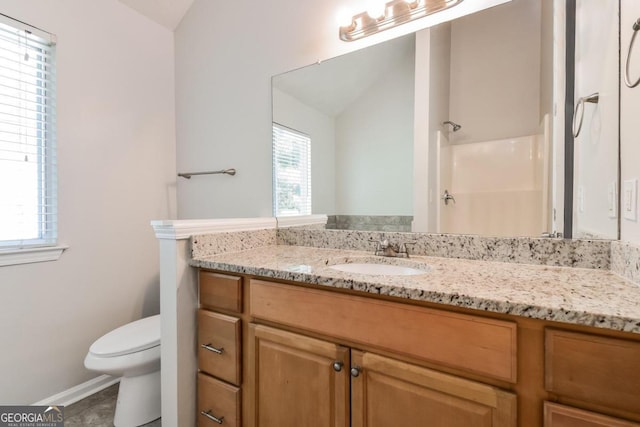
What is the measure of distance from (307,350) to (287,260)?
0.36 m

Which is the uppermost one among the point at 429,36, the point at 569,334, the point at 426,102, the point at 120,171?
the point at 429,36

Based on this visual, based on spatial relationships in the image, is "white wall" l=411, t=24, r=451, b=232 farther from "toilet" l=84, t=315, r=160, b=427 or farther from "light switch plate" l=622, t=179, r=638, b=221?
"toilet" l=84, t=315, r=160, b=427

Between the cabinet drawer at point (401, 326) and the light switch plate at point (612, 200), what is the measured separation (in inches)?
23.5

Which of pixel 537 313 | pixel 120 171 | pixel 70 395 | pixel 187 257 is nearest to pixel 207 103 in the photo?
pixel 120 171

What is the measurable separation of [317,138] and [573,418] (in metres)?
1.44

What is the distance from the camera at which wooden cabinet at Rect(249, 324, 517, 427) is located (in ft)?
2.33

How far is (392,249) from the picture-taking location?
131cm

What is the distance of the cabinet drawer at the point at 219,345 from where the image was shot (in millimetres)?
1130

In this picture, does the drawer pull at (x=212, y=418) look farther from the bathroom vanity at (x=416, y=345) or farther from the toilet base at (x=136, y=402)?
the toilet base at (x=136, y=402)

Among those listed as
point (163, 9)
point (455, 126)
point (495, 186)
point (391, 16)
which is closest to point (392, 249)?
point (495, 186)

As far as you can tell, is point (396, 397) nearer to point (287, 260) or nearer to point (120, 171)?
point (287, 260)

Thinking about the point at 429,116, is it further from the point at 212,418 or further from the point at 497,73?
the point at 212,418

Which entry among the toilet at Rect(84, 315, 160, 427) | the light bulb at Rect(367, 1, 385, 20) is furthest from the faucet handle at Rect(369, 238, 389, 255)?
the toilet at Rect(84, 315, 160, 427)

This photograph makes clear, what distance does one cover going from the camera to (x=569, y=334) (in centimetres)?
61
